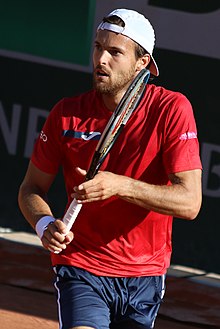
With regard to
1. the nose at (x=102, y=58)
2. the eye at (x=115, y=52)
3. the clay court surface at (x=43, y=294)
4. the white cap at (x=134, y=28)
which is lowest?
the clay court surface at (x=43, y=294)

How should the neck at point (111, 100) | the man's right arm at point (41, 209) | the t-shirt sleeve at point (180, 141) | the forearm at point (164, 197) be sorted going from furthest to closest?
1. the neck at point (111, 100)
2. the t-shirt sleeve at point (180, 141)
3. the forearm at point (164, 197)
4. the man's right arm at point (41, 209)

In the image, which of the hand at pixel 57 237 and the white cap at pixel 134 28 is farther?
the white cap at pixel 134 28

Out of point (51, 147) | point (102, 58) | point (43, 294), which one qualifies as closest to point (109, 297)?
point (51, 147)

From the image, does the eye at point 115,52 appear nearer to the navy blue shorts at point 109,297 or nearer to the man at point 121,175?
the man at point 121,175

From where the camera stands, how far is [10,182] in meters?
8.36

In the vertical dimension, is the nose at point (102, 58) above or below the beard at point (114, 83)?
above

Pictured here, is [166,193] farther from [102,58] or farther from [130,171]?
[102,58]

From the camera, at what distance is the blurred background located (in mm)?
7555

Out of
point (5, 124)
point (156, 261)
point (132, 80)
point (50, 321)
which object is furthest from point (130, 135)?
point (5, 124)

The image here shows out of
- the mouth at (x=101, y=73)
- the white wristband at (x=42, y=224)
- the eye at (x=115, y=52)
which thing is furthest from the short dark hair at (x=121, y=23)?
the white wristband at (x=42, y=224)

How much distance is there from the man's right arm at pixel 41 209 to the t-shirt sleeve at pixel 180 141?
1.92 ft

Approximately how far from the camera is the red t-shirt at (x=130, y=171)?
4449mm

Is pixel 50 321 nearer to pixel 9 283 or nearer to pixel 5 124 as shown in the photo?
pixel 9 283

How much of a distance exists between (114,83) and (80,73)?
11.8 ft
